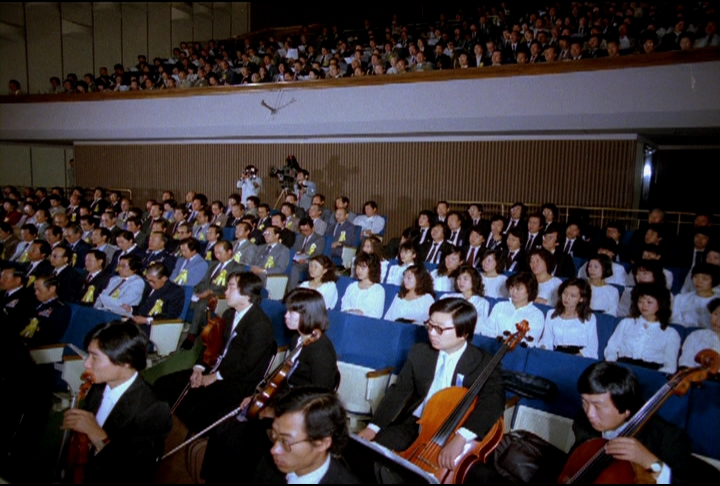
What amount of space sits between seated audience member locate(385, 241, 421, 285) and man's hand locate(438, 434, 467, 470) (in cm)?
262

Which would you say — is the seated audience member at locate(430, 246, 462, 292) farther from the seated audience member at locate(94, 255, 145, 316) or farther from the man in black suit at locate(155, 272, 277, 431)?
the seated audience member at locate(94, 255, 145, 316)

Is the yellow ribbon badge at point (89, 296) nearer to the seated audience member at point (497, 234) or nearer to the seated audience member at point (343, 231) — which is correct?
the seated audience member at point (343, 231)

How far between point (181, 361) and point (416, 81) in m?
5.05

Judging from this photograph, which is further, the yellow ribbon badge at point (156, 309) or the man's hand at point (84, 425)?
the yellow ribbon badge at point (156, 309)

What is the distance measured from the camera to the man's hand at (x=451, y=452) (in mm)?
2105

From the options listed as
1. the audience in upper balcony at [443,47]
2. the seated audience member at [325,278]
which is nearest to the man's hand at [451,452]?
the seated audience member at [325,278]

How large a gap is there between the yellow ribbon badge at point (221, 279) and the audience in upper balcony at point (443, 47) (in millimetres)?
4121

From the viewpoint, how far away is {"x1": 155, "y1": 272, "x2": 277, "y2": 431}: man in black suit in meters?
2.84

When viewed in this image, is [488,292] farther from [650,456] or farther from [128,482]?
[128,482]

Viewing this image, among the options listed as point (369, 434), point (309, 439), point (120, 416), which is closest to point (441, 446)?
point (369, 434)

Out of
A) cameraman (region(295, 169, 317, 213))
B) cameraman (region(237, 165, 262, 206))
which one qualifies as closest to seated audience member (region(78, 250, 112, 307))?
cameraman (region(295, 169, 317, 213))

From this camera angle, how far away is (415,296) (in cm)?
409

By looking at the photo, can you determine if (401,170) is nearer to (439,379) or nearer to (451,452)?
(439,379)

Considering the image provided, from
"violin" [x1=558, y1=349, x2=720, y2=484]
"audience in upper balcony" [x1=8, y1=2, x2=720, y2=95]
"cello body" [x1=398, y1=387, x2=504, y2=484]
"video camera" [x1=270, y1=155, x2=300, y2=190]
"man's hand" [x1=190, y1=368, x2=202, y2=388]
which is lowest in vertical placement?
"man's hand" [x1=190, y1=368, x2=202, y2=388]
